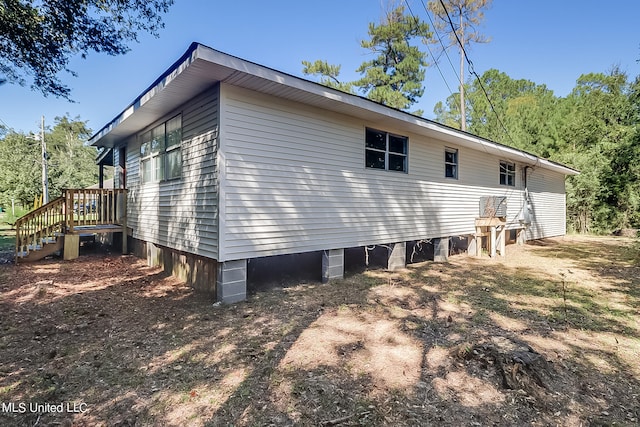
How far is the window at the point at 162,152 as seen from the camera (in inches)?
257

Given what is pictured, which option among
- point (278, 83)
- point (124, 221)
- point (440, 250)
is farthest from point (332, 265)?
point (124, 221)

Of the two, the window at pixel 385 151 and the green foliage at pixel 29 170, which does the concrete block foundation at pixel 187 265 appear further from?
the green foliage at pixel 29 170

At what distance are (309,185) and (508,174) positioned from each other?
31.3 ft

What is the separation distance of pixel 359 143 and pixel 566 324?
4774mm

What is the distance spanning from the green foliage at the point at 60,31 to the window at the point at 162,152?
2236mm

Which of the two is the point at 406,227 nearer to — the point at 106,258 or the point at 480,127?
the point at 106,258

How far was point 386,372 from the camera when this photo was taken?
3.10m

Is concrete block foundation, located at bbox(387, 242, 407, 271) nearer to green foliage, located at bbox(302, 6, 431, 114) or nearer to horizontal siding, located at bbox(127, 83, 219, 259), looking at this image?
horizontal siding, located at bbox(127, 83, 219, 259)

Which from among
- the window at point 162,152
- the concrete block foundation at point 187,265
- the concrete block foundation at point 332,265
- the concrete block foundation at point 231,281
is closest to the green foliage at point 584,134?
the concrete block foundation at point 332,265

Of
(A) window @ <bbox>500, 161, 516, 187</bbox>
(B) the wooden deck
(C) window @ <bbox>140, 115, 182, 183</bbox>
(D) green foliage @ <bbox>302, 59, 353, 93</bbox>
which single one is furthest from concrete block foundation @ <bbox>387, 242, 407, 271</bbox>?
(D) green foliage @ <bbox>302, 59, 353, 93</bbox>

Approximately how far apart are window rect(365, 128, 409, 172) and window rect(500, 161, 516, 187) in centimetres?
579

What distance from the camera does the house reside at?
507cm

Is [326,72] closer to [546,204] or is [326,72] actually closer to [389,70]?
[389,70]

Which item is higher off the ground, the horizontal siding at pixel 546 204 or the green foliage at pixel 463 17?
the green foliage at pixel 463 17
